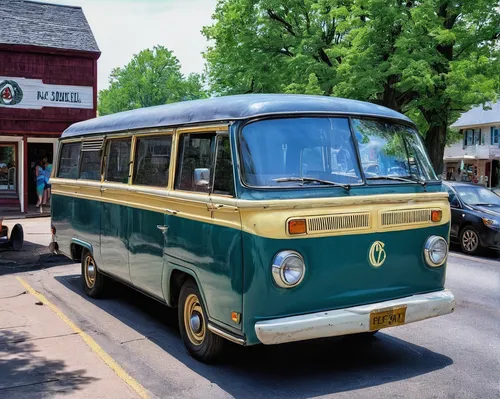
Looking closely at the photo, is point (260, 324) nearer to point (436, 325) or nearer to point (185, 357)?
point (185, 357)

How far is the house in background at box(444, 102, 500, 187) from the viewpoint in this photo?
54.1 m

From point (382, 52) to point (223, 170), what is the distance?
20349 millimetres

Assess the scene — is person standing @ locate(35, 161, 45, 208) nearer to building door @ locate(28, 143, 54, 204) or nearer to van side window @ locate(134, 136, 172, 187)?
building door @ locate(28, 143, 54, 204)

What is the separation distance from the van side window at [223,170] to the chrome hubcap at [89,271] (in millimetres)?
3939

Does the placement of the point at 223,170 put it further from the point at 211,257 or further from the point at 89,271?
the point at 89,271

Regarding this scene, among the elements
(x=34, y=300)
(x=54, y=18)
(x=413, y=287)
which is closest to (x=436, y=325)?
(x=413, y=287)

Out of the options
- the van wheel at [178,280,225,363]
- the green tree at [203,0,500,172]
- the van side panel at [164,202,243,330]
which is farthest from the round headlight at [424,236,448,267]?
the green tree at [203,0,500,172]

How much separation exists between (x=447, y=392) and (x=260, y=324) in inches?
65.9

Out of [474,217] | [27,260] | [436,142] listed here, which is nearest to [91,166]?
[27,260]

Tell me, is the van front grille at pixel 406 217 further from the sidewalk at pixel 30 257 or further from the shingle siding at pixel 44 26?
the shingle siding at pixel 44 26

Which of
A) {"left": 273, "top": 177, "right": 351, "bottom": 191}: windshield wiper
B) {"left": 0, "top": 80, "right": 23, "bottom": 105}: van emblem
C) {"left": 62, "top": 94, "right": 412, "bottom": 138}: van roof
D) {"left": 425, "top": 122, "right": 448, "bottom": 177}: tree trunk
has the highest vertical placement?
{"left": 0, "top": 80, "right": 23, "bottom": 105}: van emblem

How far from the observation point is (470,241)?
43.8ft

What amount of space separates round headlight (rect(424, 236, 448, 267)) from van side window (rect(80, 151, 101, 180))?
Answer: 454cm

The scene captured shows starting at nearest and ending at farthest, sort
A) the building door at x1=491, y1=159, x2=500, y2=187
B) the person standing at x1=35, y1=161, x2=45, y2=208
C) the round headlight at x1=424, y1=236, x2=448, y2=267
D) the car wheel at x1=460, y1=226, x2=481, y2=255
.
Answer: the round headlight at x1=424, y1=236, x2=448, y2=267, the car wheel at x1=460, y1=226, x2=481, y2=255, the person standing at x1=35, y1=161, x2=45, y2=208, the building door at x1=491, y1=159, x2=500, y2=187
